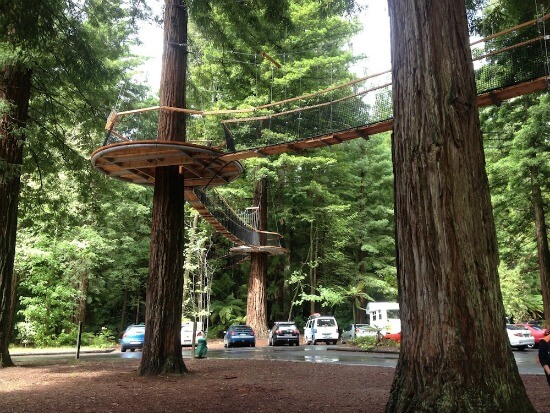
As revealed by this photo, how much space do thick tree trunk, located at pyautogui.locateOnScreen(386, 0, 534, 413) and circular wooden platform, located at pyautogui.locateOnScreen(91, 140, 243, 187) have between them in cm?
661

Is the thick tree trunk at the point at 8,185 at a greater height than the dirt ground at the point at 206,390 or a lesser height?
greater

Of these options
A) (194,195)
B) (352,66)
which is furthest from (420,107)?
(352,66)

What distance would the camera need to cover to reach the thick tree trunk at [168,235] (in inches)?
Result: 404

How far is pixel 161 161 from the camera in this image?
10.9 metres

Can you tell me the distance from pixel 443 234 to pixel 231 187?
2703cm

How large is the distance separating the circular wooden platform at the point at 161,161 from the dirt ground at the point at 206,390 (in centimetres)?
476

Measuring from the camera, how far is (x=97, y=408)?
6293 millimetres

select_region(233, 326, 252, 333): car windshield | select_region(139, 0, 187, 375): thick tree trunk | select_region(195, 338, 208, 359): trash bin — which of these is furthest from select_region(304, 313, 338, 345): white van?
select_region(139, 0, 187, 375): thick tree trunk

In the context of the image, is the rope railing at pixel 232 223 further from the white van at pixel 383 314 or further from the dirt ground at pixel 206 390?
the dirt ground at pixel 206 390

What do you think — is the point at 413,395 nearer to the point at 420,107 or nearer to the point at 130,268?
the point at 420,107

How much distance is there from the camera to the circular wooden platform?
995 centimetres

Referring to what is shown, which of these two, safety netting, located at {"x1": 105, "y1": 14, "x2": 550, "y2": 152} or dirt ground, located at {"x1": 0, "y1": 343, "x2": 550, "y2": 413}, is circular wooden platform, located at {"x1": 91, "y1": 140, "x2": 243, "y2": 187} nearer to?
safety netting, located at {"x1": 105, "y1": 14, "x2": 550, "y2": 152}

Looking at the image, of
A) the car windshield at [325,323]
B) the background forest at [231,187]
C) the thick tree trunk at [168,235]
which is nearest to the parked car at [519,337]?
the background forest at [231,187]

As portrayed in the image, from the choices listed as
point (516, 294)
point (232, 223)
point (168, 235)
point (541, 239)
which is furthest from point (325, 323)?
point (168, 235)
